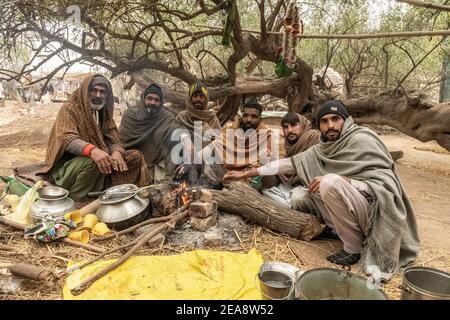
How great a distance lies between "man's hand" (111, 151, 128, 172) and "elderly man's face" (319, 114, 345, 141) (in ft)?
7.97

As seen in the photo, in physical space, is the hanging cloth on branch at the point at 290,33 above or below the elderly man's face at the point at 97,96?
above

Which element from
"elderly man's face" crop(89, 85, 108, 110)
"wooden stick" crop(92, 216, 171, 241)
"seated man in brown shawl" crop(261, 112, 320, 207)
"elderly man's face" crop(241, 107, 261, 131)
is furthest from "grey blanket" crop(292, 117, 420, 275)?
"elderly man's face" crop(89, 85, 108, 110)

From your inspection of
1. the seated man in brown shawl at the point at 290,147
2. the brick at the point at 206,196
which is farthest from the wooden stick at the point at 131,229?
the seated man in brown shawl at the point at 290,147

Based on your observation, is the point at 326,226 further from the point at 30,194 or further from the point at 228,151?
the point at 30,194

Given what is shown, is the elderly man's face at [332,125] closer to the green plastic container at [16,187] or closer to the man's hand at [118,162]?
the man's hand at [118,162]

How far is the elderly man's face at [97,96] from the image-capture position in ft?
14.7

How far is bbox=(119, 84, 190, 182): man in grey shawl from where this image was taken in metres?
5.00

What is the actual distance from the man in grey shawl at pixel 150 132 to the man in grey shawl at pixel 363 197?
239 cm

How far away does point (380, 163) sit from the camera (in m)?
3.05

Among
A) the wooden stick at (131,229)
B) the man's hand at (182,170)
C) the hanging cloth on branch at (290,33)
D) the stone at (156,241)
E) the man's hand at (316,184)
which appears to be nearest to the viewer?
the man's hand at (316,184)

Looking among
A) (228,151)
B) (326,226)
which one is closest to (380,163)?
(326,226)

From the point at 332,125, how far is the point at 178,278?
1983 millimetres

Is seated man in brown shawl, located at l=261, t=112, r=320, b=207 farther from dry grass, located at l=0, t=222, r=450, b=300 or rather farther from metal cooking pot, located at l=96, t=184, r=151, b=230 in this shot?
metal cooking pot, located at l=96, t=184, r=151, b=230

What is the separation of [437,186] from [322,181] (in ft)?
14.1
